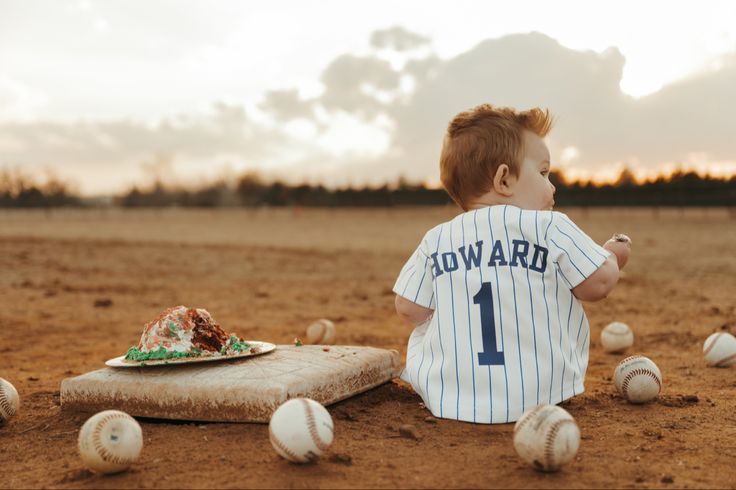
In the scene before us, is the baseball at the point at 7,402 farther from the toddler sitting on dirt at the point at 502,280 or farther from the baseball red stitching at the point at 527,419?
the baseball red stitching at the point at 527,419

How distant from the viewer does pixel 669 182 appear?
37500 millimetres

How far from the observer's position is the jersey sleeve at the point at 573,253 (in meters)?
3.58

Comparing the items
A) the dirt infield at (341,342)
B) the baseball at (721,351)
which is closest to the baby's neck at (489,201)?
the dirt infield at (341,342)

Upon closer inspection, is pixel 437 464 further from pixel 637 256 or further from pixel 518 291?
pixel 637 256

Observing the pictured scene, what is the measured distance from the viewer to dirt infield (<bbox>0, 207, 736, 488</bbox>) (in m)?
3.04

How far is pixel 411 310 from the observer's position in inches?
156

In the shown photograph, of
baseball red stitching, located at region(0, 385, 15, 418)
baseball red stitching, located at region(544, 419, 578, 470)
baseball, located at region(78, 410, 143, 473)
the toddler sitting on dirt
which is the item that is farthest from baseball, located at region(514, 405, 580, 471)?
baseball red stitching, located at region(0, 385, 15, 418)

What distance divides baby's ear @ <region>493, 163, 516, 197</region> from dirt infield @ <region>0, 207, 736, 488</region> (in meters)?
1.25

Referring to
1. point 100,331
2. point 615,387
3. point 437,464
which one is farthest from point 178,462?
point 100,331

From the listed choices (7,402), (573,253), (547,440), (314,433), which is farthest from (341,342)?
(547,440)

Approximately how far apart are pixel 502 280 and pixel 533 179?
601 millimetres

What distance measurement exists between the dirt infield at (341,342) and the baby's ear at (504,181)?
1.25 meters

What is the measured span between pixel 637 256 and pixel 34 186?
59755mm

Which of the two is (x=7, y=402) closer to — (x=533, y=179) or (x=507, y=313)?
(x=507, y=313)
